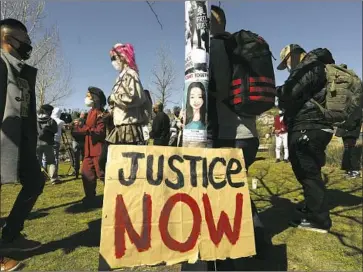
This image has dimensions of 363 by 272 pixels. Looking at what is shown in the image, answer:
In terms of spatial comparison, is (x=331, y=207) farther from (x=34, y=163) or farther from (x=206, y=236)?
(x=34, y=163)

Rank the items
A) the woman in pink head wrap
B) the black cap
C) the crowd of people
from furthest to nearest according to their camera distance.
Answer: the black cap
the woman in pink head wrap
the crowd of people

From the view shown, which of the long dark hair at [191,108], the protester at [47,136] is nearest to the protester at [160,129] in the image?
the protester at [47,136]

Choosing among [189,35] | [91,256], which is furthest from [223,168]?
[91,256]

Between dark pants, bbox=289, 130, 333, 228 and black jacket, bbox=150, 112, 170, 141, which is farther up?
black jacket, bbox=150, 112, 170, 141

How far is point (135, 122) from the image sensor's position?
140 inches

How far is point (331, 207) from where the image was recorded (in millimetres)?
4969

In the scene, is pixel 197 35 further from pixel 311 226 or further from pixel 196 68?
pixel 311 226

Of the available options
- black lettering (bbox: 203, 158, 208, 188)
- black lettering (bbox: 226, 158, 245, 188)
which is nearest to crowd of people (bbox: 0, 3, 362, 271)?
black lettering (bbox: 226, 158, 245, 188)

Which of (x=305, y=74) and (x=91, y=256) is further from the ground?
(x=305, y=74)

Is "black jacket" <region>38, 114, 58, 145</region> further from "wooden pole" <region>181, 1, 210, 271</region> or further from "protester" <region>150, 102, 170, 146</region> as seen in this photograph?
"wooden pole" <region>181, 1, 210, 271</region>

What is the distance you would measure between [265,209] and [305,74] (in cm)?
216

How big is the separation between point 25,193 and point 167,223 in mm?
1748

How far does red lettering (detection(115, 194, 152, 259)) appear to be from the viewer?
1.76 m

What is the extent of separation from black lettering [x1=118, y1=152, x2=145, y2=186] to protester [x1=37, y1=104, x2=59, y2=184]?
214 inches
